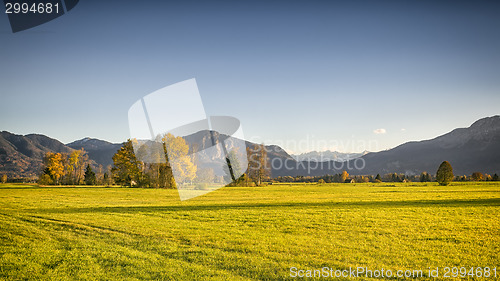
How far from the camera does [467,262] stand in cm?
925

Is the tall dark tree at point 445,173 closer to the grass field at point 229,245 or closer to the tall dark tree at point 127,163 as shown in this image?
the grass field at point 229,245

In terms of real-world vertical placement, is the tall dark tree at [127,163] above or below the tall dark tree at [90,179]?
above

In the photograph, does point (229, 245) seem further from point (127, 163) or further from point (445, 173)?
point (445, 173)

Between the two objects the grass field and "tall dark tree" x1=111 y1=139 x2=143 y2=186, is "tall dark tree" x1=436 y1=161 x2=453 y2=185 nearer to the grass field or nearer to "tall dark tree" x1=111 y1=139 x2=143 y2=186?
the grass field

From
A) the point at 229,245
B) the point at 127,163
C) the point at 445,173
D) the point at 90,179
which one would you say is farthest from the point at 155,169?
the point at 445,173

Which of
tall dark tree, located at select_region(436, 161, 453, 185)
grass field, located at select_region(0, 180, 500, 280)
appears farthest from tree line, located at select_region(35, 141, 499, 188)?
grass field, located at select_region(0, 180, 500, 280)

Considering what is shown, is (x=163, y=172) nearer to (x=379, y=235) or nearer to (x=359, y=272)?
(x=379, y=235)

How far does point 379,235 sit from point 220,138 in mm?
33881

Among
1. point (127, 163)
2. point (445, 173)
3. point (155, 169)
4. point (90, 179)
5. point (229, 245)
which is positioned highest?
point (127, 163)

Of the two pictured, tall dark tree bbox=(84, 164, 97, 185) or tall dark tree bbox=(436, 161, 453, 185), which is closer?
tall dark tree bbox=(436, 161, 453, 185)

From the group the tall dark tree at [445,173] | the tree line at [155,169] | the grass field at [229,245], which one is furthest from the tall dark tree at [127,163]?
the tall dark tree at [445,173]

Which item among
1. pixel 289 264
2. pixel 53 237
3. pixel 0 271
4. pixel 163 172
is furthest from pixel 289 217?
pixel 163 172

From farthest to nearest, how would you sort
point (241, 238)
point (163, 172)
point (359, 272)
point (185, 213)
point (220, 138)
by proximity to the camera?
point (163, 172)
point (220, 138)
point (185, 213)
point (241, 238)
point (359, 272)

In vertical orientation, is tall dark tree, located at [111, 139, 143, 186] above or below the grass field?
above
